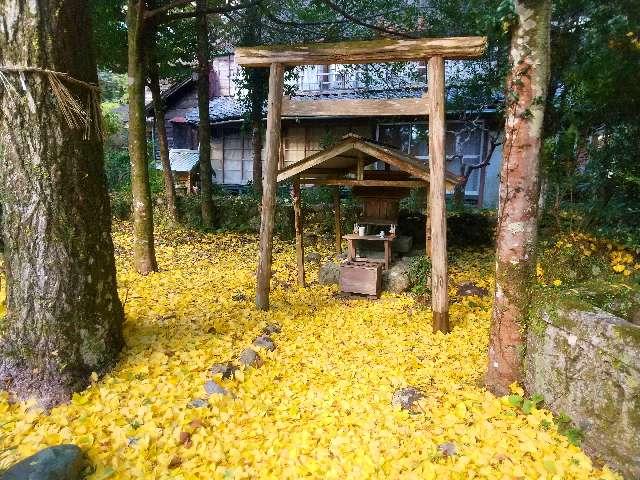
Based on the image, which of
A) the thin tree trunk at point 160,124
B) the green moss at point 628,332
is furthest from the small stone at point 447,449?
the thin tree trunk at point 160,124

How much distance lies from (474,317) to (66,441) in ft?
16.7

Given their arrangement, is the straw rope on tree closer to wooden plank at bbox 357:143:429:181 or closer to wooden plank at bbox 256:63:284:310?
wooden plank at bbox 256:63:284:310

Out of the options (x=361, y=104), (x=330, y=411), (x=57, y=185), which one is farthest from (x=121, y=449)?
(x=361, y=104)

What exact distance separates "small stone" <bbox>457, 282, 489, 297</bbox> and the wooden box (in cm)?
142

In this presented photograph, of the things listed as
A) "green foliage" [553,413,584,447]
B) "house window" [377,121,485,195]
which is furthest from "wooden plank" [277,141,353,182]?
"house window" [377,121,485,195]

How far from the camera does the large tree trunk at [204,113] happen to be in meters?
10.6

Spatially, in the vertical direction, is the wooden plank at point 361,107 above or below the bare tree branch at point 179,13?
below

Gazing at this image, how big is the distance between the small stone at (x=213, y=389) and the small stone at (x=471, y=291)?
181 inches

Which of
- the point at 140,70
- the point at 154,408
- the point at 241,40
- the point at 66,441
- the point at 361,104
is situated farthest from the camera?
the point at 241,40

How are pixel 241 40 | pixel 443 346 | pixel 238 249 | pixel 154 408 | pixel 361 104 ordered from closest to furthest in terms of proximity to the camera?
pixel 154 408
pixel 443 346
pixel 361 104
pixel 238 249
pixel 241 40

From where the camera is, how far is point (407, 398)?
12.6 ft

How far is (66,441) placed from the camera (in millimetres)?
3098

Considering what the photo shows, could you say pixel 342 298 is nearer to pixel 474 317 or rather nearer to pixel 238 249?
pixel 474 317

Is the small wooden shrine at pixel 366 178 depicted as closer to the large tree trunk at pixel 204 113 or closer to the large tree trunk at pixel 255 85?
the large tree trunk at pixel 204 113
